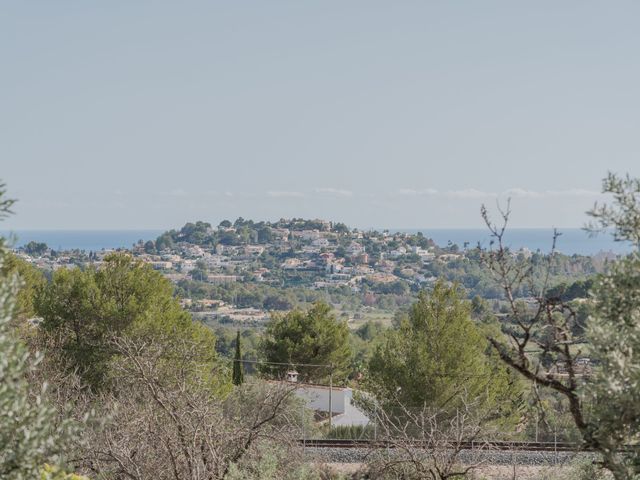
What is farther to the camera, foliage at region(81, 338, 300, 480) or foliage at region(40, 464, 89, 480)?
foliage at region(81, 338, 300, 480)

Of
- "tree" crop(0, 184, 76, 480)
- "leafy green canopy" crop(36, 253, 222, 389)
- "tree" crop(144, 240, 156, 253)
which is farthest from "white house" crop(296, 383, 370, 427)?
"tree" crop(144, 240, 156, 253)

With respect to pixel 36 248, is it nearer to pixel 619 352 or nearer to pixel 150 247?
pixel 150 247

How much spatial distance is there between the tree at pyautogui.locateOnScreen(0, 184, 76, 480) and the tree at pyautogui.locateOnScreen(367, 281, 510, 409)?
52.3 ft

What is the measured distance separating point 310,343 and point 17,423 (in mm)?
23729

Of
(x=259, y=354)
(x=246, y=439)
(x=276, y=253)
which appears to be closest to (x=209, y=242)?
(x=276, y=253)

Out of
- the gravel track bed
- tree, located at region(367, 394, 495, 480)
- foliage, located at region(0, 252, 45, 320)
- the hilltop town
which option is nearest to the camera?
tree, located at region(367, 394, 495, 480)

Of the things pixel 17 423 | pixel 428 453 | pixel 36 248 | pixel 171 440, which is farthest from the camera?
pixel 36 248

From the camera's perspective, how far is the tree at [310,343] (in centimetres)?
2677

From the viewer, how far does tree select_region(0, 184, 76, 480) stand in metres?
3.12

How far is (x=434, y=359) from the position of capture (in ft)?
63.4

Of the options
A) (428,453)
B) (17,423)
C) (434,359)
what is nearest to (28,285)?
(434,359)

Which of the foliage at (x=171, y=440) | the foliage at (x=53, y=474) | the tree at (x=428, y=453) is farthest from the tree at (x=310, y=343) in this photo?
the foliage at (x=53, y=474)

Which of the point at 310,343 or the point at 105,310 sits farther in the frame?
the point at 310,343

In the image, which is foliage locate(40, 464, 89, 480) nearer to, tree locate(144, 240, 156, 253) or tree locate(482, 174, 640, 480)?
tree locate(482, 174, 640, 480)
